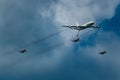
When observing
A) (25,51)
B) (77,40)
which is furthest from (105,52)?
(25,51)

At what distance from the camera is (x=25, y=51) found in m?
176

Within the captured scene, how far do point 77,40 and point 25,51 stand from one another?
1278 inches

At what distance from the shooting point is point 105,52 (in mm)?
184500

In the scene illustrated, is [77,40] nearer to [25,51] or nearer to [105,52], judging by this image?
[105,52]

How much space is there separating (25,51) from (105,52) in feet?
166

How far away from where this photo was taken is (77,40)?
178m

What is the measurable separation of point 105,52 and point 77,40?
20.6 meters
